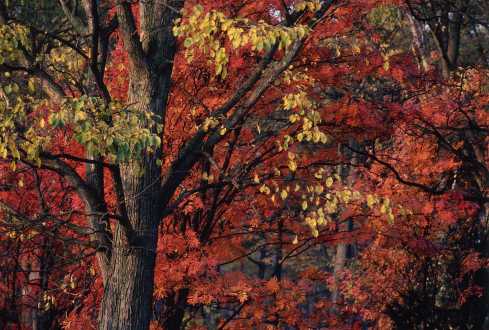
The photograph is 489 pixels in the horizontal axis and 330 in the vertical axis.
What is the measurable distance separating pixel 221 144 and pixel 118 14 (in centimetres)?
483

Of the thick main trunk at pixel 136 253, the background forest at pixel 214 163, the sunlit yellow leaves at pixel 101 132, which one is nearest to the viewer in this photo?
the sunlit yellow leaves at pixel 101 132

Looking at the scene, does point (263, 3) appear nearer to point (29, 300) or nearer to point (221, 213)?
point (221, 213)

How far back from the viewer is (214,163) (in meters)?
7.49

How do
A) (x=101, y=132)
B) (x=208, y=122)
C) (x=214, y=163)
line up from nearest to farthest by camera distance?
(x=101, y=132) → (x=214, y=163) → (x=208, y=122)

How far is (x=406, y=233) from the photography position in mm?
14375

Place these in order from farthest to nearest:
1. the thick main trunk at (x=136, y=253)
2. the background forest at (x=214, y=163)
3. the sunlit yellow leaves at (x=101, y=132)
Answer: the thick main trunk at (x=136, y=253) < the background forest at (x=214, y=163) < the sunlit yellow leaves at (x=101, y=132)

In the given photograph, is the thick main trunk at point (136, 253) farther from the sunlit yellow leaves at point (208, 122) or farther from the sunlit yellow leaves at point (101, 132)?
the sunlit yellow leaves at point (101, 132)

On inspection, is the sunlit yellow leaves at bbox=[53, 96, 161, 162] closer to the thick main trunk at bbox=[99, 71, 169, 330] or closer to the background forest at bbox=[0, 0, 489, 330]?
the background forest at bbox=[0, 0, 489, 330]

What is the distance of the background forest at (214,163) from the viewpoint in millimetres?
7332

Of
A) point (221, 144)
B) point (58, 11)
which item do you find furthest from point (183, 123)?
point (58, 11)

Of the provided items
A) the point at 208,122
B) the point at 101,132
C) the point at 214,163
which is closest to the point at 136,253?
the point at 214,163

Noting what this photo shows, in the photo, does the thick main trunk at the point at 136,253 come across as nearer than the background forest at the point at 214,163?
No

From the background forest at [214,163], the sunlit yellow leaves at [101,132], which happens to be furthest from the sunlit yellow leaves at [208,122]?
the sunlit yellow leaves at [101,132]

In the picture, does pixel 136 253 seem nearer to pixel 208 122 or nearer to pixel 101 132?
pixel 208 122
